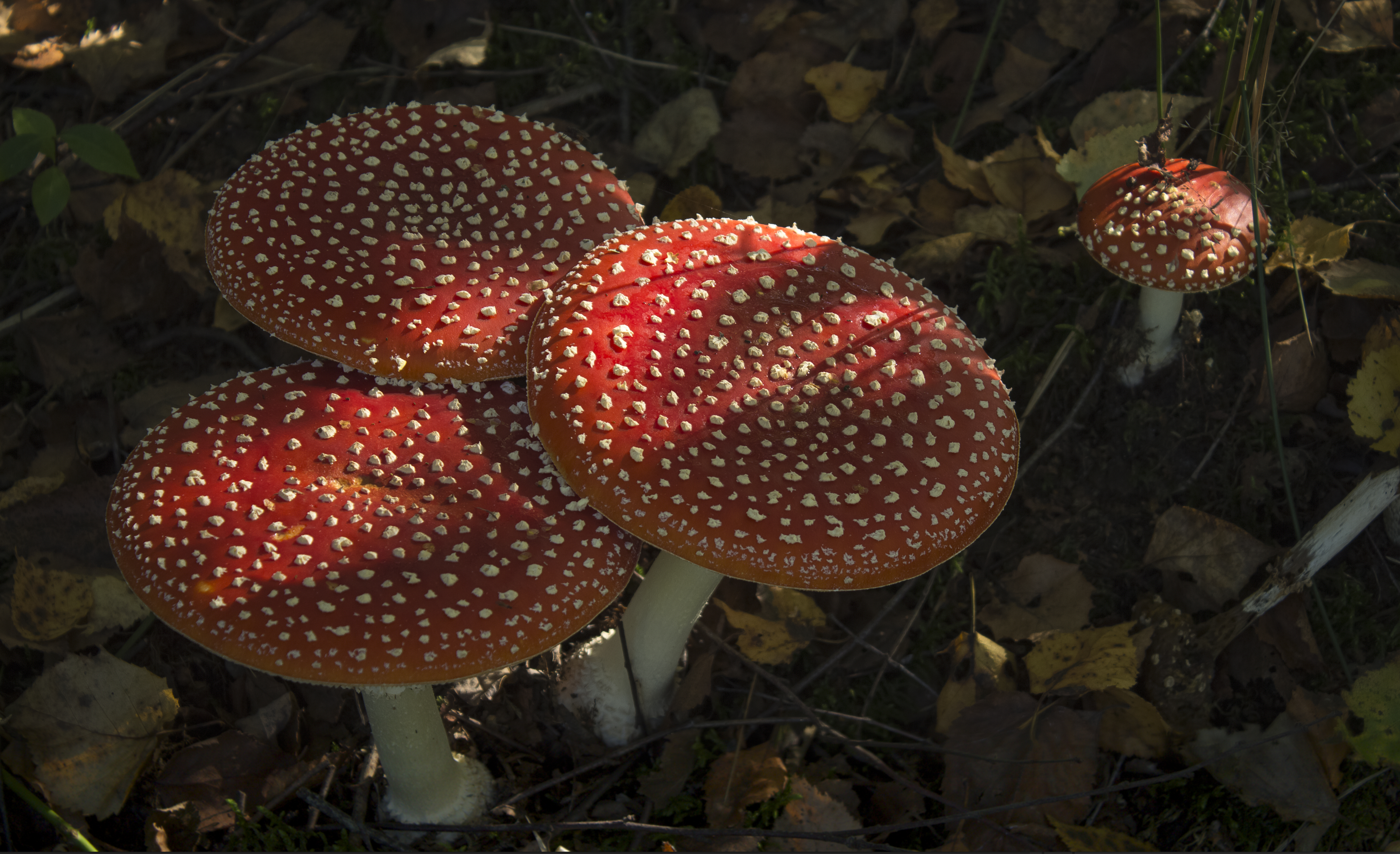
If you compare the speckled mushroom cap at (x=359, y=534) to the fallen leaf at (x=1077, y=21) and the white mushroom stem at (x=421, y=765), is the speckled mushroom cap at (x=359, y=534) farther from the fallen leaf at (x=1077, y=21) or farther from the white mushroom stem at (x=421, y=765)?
the fallen leaf at (x=1077, y=21)

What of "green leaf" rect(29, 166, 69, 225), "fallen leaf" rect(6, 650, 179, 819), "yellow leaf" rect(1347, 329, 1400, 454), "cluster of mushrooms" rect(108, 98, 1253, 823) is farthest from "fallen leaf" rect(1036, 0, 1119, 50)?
"fallen leaf" rect(6, 650, 179, 819)

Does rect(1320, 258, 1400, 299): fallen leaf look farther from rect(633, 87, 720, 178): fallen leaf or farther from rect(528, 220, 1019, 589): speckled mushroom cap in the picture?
rect(633, 87, 720, 178): fallen leaf

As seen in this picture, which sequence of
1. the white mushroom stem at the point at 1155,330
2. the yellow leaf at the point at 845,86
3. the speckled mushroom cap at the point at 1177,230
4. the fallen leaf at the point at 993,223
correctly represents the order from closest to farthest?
the speckled mushroom cap at the point at 1177,230 < the white mushroom stem at the point at 1155,330 < the fallen leaf at the point at 993,223 < the yellow leaf at the point at 845,86

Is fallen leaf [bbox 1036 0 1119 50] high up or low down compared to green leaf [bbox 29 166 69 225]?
up

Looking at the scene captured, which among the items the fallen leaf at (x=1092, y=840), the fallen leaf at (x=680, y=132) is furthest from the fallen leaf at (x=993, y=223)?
the fallen leaf at (x=1092, y=840)

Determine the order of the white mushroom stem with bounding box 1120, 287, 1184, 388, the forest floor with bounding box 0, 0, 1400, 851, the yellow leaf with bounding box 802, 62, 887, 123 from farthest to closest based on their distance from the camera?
the yellow leaf with bounding box 802, 62, 887, 123
the white mushroom stem with bounding box 1120, 287, 1184, 388
the forest floor with bounding box 0, 0, 1400, 851

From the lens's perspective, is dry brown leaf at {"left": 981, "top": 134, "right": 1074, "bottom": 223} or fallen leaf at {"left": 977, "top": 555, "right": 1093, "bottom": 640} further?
dry brown leaf at {"left": 981, "top": 134, "right": 1074, "bottom": 223}
